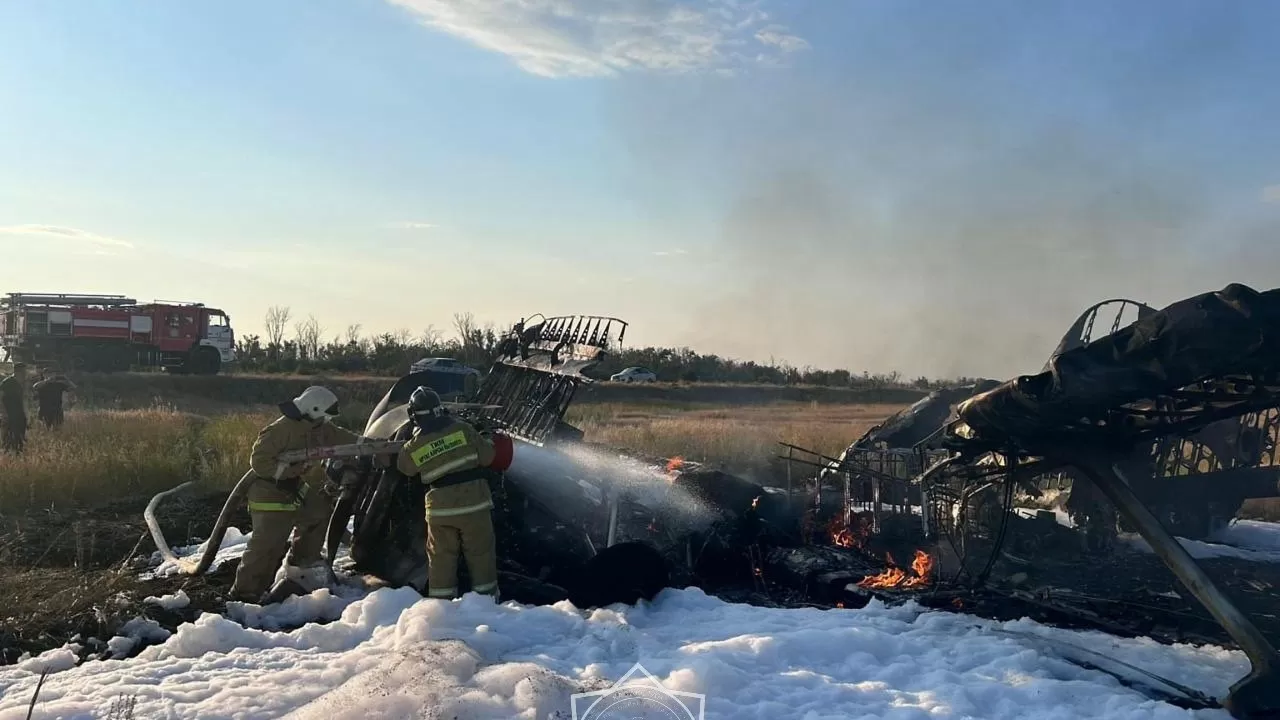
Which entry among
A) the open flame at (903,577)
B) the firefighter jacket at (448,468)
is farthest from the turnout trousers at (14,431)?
the open flame at (903,577)

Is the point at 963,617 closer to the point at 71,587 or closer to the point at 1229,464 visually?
the point at 1229,464

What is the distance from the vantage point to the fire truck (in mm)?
29875

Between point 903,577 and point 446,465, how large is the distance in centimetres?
445

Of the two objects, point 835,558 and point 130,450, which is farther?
point 130,450

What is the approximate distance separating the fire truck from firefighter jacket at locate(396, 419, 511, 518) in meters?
27.4

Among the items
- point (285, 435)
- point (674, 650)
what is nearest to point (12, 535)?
point (285, 435)

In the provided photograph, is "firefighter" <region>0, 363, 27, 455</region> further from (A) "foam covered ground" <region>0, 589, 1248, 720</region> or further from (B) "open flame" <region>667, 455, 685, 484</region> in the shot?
(A) "foam covered ground" <region>0, 589, 1248, 720</region>

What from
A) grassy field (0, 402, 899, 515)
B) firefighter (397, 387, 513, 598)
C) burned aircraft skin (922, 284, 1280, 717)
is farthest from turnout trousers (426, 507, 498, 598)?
grassy field (0, 402, 899, 515)

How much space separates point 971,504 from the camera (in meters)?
10.9

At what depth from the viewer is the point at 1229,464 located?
11.2 metres

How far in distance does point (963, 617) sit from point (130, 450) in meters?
12.7

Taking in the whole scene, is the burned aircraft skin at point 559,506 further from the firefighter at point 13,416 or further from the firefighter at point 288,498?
the firefighter at point 13,416

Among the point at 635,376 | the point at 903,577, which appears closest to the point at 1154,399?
the point at 903,577

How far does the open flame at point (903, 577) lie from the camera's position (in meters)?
8.33
